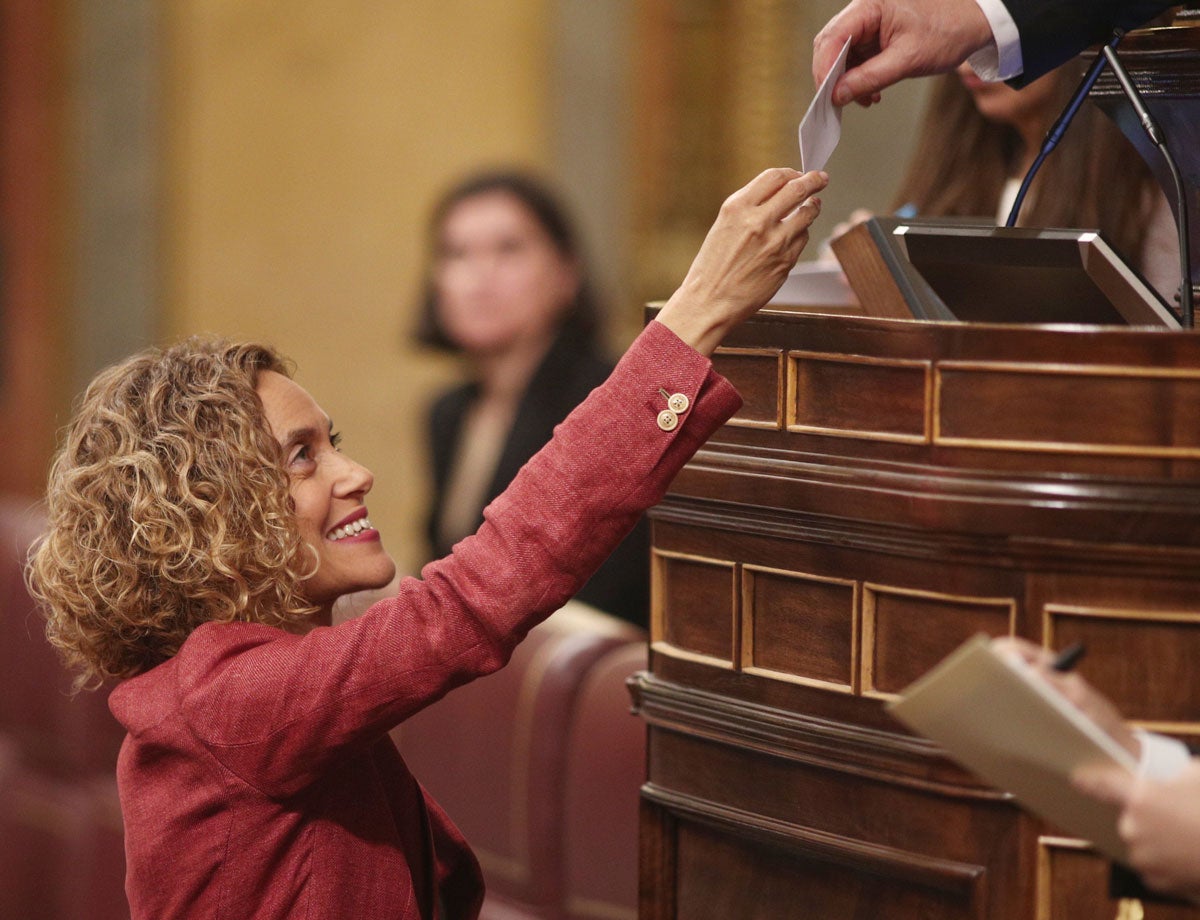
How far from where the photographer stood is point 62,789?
381cm

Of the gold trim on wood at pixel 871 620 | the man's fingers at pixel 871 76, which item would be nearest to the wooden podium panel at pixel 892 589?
the gold trim on wood at pixel 871 620

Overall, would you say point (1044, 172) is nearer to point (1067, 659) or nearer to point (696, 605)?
point (696, 605)

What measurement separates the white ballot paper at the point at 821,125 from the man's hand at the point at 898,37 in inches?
0.4

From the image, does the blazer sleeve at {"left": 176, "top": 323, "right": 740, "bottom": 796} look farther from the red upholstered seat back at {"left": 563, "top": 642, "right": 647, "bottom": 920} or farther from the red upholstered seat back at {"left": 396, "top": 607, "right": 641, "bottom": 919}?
the red upholstered seat back at {"left": 396, "top": 607, "right": 641, "bottom": 919}

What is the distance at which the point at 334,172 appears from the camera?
17.4ft

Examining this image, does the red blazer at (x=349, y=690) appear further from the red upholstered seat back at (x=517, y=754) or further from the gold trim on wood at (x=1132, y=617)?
the red upholstered seat back at (x=517, y=754)

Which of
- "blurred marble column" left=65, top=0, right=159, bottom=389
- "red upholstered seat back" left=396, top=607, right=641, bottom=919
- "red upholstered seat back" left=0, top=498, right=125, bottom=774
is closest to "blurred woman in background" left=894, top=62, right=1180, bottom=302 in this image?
"red upholstered seat back" left=396, top=607, right=641, bottom=919

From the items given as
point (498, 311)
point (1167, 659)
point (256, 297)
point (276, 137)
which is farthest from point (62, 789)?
point (1167, 659)

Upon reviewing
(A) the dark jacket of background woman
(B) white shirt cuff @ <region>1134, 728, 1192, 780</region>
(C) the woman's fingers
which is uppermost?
(C) the woman's fingers

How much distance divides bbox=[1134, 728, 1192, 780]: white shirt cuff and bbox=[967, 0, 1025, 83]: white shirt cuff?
0.66 m

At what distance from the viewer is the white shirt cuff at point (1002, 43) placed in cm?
137

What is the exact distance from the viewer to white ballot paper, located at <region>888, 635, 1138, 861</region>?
Result: 894 millimetres

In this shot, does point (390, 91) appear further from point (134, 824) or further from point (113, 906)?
→ point (134, 824)

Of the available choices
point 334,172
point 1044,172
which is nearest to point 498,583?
point 1044,172
